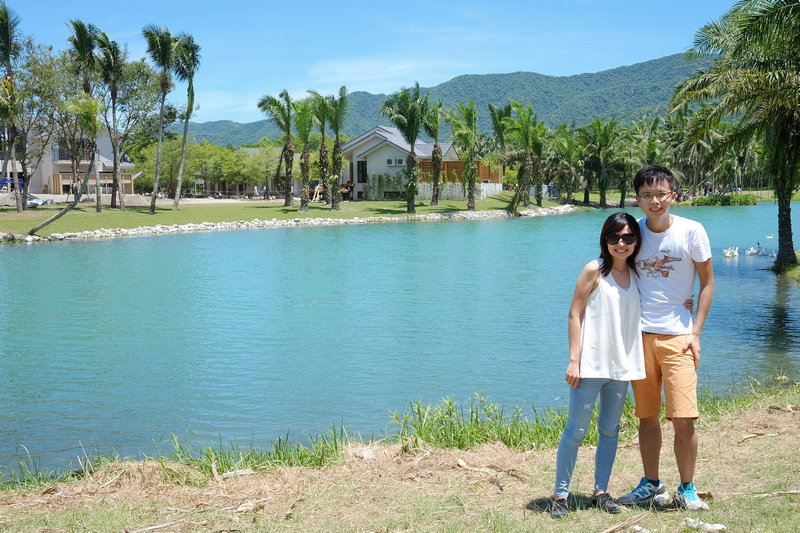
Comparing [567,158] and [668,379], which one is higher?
[567,158]

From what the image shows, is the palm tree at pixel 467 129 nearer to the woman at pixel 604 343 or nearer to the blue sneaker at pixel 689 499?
the woman at pixel 604 343

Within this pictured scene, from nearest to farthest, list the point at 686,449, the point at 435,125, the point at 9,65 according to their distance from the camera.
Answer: the point at 686,449, the point at 9,65, the point at 435,125

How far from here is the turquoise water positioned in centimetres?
894

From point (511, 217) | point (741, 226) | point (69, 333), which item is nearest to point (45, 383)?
point (69, 333)

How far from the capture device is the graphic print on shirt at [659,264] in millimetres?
4797

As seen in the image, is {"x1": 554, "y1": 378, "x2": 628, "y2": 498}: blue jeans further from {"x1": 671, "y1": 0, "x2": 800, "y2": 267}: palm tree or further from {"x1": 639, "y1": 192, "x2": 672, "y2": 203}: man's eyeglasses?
{"x1": 671, "y1": 0, "x2": 800, "y2": 267}: palm tree

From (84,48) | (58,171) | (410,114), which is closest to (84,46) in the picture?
(84,48)

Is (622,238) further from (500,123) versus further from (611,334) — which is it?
(500,123)

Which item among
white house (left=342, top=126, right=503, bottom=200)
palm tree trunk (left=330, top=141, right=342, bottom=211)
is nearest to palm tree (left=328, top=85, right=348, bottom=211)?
palm tree trunk (left=330, top=141, right=342, bottom=211)

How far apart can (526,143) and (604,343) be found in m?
56.4

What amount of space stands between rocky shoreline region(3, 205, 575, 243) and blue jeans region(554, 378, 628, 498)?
3630 cm

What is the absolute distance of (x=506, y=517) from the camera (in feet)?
15.1

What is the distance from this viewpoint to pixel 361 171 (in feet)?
222

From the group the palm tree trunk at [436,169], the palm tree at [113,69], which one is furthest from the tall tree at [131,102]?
the palm tree trunk at [436,169]
